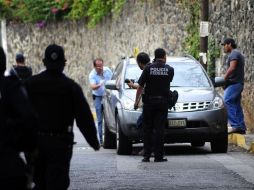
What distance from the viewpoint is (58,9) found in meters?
39.9

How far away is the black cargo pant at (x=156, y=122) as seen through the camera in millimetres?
15312

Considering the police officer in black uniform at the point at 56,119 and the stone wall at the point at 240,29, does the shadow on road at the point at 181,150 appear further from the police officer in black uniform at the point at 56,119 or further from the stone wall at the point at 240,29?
the police officer in black uniform at the point at 56,119

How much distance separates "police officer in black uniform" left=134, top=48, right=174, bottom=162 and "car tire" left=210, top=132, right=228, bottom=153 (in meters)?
1.59

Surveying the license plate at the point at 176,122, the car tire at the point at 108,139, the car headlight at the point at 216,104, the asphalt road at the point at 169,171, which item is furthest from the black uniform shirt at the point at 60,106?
the car tire at the point at 108,139

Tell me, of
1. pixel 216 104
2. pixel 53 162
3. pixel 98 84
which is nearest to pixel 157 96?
pixel 216 104

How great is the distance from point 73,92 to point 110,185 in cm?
396

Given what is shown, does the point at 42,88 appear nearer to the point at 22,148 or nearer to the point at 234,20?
the point at 22,148

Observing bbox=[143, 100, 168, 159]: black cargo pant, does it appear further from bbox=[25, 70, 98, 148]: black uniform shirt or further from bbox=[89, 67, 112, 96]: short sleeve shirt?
bbox=[25, 70, 98, 148]: black uniform shirt

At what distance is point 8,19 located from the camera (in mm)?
43438

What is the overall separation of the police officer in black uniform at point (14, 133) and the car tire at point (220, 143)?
10.2 meters

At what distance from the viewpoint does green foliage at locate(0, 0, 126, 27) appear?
35.5 m

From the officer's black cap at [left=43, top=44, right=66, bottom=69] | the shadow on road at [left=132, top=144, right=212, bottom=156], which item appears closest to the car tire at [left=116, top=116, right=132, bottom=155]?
the shadow on road at [left=132, top=144, right=212, bottom=156]

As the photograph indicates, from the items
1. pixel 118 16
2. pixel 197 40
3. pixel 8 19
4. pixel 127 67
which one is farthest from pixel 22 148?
pixel 8 19

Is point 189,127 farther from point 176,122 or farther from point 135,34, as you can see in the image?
point 135,34
